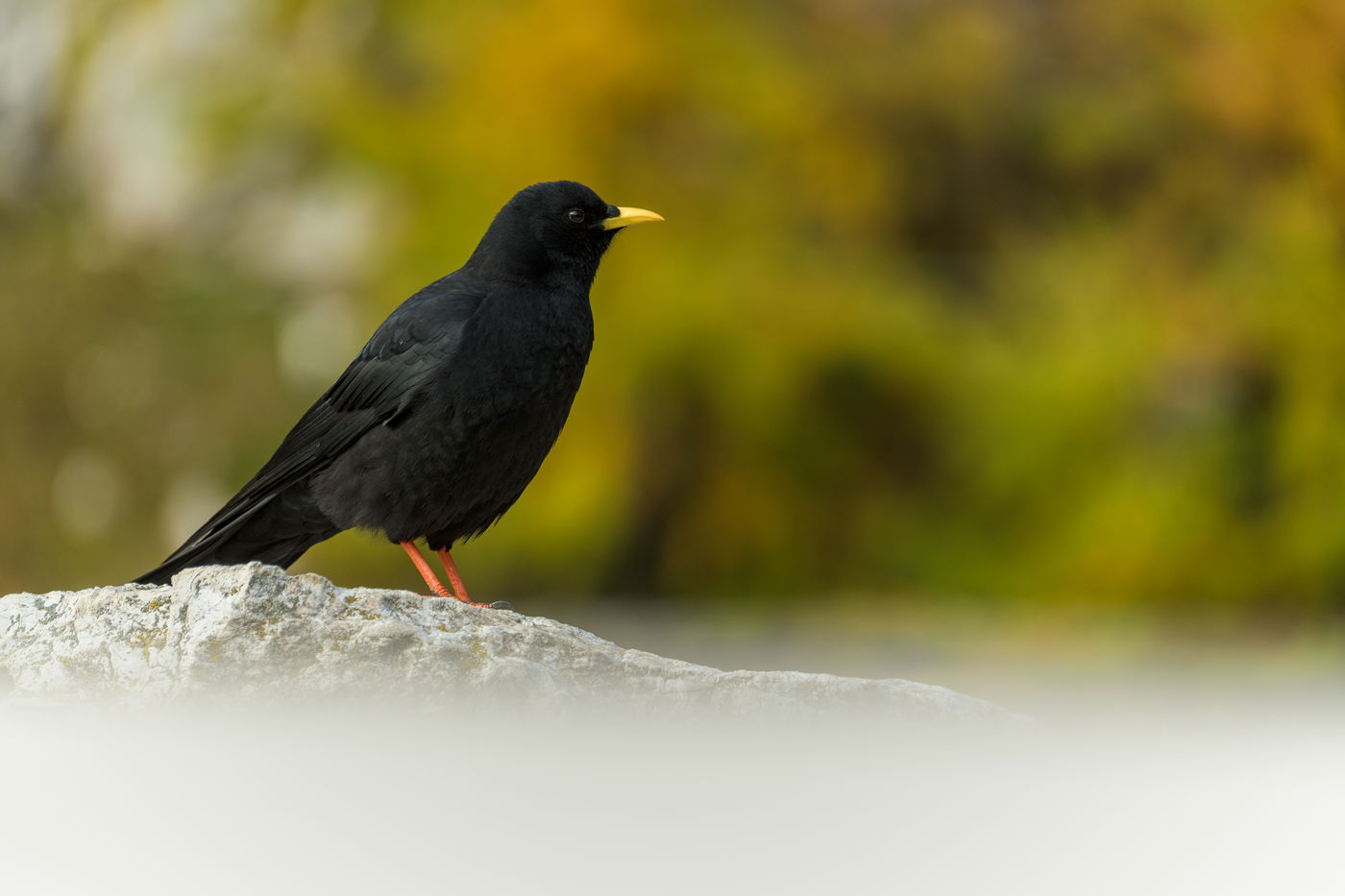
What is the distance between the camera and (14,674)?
316 cm

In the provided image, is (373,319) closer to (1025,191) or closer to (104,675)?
(1025,191)

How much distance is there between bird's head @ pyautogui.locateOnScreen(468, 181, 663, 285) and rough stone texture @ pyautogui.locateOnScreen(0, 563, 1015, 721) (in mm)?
1311

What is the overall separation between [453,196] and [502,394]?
647 cm

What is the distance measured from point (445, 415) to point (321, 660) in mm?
1041

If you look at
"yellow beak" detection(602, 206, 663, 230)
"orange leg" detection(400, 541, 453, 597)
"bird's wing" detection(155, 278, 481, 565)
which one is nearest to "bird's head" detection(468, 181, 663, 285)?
"yellow beak" detection(602, 206, 663, 230)

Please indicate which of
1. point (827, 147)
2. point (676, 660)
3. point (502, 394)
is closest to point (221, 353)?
point (827, 147)

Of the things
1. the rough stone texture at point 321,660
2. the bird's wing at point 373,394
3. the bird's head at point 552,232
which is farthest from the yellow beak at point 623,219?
the rough stone texture at point 321,660

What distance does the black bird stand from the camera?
3.95 meters

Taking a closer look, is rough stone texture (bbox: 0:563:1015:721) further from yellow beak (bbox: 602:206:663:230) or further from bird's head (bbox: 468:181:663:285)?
yellow beak (bbox: 602:206:663:230)

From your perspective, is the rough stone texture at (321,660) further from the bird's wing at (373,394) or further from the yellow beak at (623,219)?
the yellow beak at (623,219)

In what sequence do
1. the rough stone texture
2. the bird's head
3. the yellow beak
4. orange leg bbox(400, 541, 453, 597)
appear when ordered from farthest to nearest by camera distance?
the yellow beak
the bird's head
orange leg bbox(400, 541, 453, 597)
the rough stone texture

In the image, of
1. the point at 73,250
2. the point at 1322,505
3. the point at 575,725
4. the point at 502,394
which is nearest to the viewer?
the point at 575,725

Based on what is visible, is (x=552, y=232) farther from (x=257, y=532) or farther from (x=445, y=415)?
(x=257, y=532)

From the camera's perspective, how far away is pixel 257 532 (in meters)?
4.25
